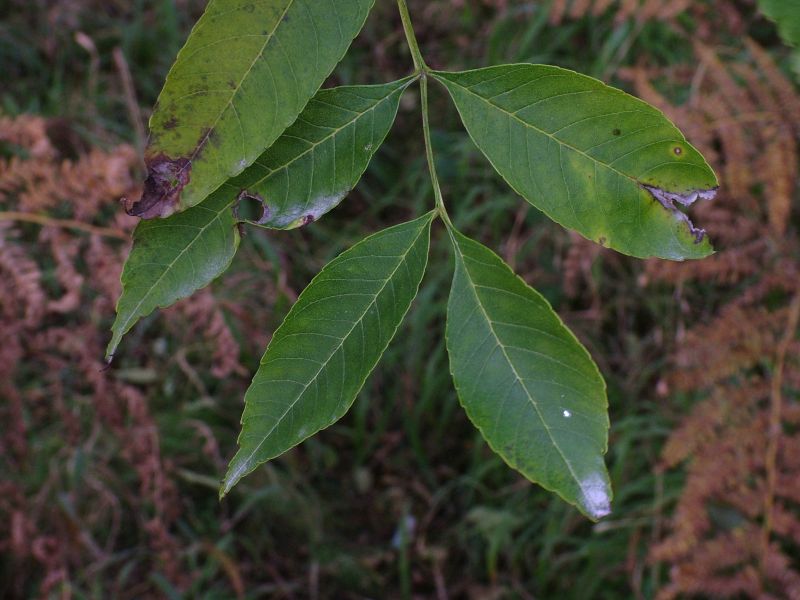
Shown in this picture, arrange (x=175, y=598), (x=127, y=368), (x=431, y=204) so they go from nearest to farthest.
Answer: (x=175, y=598) → (x=127, y=368) → (x=431, y=204)

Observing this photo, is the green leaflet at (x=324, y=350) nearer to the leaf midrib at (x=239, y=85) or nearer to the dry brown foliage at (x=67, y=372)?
the leaf midrib at (x=239, y=85)

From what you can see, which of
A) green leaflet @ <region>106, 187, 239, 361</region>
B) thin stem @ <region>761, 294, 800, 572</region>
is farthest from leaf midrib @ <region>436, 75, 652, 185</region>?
thin stem @ <region>761, 294, 800, 572</region>

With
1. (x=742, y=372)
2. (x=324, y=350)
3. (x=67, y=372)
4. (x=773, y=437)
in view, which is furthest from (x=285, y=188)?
(x=67, y=372)

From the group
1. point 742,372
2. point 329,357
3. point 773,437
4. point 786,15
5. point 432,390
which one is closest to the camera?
point 786,15

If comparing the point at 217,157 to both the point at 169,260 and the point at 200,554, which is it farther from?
the point at 200,554

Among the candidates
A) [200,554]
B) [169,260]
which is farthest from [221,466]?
[169,260]

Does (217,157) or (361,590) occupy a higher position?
(217,157)

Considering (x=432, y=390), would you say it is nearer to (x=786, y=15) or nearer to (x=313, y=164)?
(x=313, y=164)
